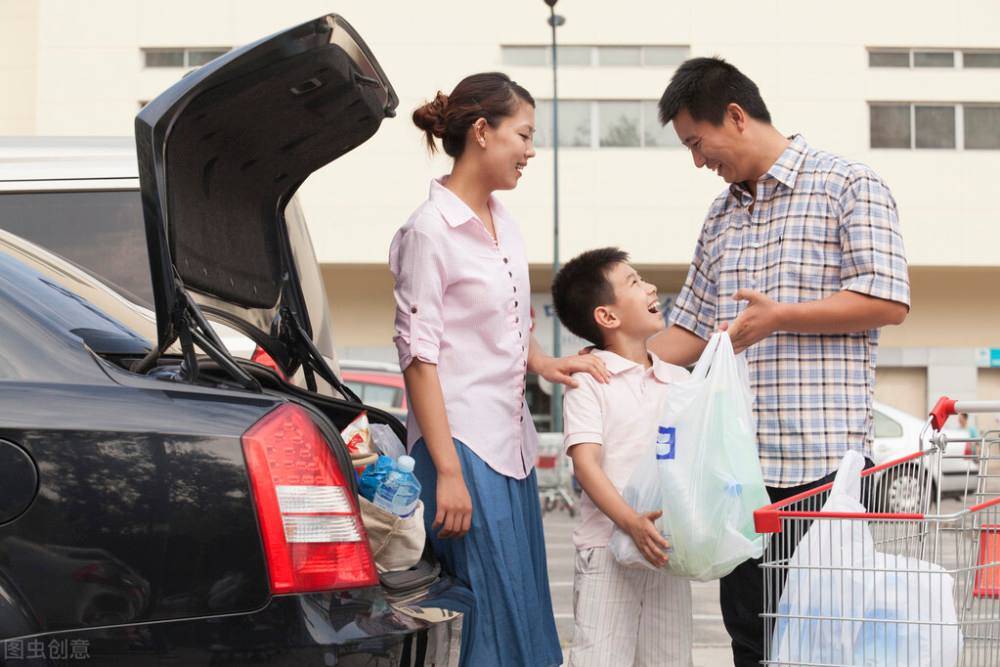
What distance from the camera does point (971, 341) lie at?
31.9 meters

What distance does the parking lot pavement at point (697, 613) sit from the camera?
5598 mm

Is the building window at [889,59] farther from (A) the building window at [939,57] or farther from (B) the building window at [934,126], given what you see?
(B) the building window at [934,126]

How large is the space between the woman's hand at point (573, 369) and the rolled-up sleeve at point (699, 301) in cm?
46

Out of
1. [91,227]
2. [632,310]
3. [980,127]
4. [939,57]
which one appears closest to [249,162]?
[632,310]

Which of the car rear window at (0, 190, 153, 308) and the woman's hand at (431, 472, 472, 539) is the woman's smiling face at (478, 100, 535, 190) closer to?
the woman's hand at (431, 472, 472, 539)

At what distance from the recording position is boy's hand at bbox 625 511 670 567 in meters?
3.02

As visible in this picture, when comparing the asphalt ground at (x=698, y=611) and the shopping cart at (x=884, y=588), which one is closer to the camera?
the shopping cart at (x=884, y=588)

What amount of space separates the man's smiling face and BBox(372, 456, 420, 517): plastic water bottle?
129 centimetres

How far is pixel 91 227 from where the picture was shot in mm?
4680

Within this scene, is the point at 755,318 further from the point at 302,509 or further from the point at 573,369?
the point at 302,509

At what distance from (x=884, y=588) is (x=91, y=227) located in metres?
3.35

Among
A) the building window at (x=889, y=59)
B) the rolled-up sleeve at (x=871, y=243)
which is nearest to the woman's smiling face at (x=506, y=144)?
the rolled-up sleeve at (x=871, y=243)

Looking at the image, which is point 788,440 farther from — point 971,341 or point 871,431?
point 971,341

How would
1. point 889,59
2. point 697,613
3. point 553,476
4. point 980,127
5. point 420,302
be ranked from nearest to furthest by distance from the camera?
point 420,302, point 697,613, point 553,476, point 980,127, point 889,59
